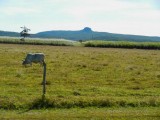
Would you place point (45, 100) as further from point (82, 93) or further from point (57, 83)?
point (57, 83)

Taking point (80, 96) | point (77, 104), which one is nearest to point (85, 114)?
point (77, 104)

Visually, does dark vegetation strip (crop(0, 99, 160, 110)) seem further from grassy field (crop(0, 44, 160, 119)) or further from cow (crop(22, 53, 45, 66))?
cow (crop(22, 53, 45, 66))

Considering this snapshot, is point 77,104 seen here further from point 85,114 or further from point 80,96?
point 85,114

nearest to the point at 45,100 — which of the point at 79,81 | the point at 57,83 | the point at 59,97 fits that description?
the point at 59,97

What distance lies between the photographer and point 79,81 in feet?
86.5

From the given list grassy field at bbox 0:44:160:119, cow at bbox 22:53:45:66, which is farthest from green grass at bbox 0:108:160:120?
cow at bbox 22:53:45:66

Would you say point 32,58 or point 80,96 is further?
point 80,96

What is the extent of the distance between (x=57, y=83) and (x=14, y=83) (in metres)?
2.71

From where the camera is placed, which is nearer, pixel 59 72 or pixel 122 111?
pixel 122 111

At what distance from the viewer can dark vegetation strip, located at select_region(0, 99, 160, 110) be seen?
1731cm

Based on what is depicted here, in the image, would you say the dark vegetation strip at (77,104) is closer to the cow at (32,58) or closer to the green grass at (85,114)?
the green grass at (85,114)

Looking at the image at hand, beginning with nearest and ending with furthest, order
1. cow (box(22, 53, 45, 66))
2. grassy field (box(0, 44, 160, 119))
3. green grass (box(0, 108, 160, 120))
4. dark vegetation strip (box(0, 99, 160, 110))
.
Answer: green grass (box(0, 108, 160, 120)) → grassy field (box(0, 44, 160, 119)) → dark vegetation strip (box(0, 99, 160, 110)) → cow (box(22, 53, 45, 66))

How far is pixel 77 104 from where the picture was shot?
59.7 feet

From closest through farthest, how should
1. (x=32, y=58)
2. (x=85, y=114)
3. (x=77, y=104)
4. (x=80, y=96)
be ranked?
(x=85, y=114), (x=32, y=58), (x=77, y=104), (x=80, y=96)
